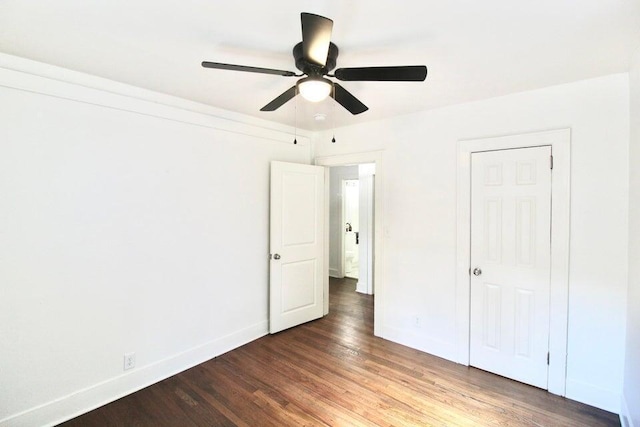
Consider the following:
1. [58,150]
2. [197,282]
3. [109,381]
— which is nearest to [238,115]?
[58,150]

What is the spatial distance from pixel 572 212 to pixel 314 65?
2341 mm

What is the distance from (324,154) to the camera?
158 inches

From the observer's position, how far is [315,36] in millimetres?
1390

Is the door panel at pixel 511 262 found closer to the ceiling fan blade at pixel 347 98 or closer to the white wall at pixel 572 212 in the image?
the white wall at pixel 572 212

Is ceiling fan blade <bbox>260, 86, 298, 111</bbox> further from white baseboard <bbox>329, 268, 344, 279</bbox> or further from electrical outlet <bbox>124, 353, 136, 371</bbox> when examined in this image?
white baseboard <bbox>329, 268, 344, 279</bbox>

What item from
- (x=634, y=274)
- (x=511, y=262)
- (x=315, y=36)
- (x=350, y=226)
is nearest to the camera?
(x=315, y=36)

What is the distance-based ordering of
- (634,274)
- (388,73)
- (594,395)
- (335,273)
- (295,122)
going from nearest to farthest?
(388,73)
(634,274)
(594,395)
(295,122)
(335,273)

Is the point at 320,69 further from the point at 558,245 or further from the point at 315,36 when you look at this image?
the point at 558,245

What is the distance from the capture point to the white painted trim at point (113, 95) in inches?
79.5

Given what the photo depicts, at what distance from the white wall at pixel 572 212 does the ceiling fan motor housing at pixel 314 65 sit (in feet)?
5.58

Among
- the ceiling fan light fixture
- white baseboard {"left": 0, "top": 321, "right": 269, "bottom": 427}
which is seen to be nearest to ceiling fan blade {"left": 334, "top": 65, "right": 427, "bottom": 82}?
the ceiling fan light fixture

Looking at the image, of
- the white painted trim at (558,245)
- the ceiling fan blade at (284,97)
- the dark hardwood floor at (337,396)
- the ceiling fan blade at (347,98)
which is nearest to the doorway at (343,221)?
the dark hardwood floor at (337,396)

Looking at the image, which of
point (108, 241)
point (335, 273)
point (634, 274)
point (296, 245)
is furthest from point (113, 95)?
point (335, 273)

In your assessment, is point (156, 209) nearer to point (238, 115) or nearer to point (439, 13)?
point (238, 115)
